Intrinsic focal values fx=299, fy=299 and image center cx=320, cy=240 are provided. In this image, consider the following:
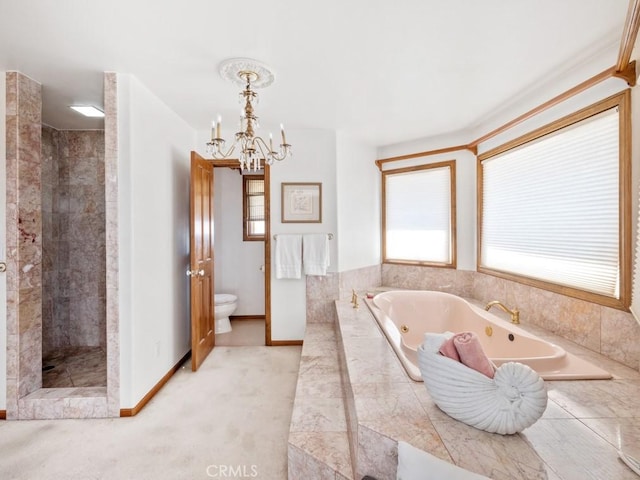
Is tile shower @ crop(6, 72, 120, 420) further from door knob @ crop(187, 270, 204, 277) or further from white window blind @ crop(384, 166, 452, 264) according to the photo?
white window blind @ crop(384, 166, 452, 264)

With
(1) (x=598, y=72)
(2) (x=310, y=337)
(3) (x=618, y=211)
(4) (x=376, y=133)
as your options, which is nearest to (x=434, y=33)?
(1) (x=598, y=72)

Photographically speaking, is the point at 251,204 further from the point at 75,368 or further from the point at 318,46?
the point at 318,46

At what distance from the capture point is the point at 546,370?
153cm

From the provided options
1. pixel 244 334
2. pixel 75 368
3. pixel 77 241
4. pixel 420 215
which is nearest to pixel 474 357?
pixel 420 215

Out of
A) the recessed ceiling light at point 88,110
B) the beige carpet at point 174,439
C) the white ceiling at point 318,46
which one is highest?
the recessed ceiling light at point 88,110

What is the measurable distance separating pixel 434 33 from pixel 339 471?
2067 millimetres

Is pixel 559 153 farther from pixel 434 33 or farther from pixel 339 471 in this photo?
pixel 339 471

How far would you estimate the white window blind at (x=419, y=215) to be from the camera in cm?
317

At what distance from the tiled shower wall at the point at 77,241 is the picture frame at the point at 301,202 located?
5.92 feet

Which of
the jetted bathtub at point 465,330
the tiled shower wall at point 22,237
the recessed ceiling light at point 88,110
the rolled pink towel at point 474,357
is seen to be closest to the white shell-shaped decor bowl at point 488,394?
the rolled pink towel at point 474,357

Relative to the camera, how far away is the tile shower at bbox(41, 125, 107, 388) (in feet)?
9.40

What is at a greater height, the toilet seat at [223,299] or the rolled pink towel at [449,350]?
the rolled pink towel at [449,350]

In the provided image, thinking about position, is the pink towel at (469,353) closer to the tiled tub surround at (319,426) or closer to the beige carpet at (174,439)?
the tiled tub surround at (319,426)

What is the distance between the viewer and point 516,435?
102cm
